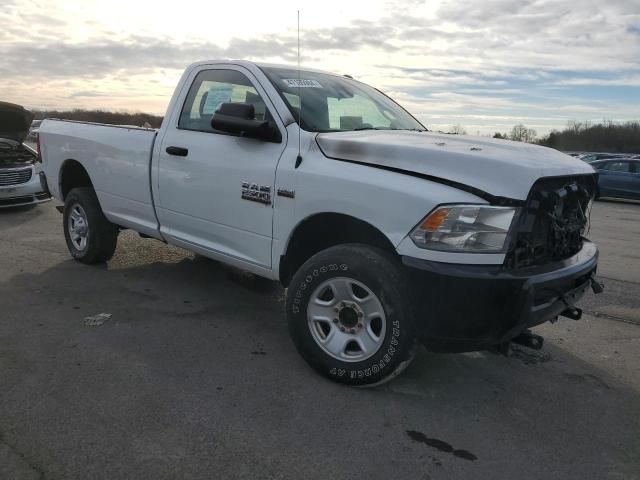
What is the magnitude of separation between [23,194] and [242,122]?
730 centimetres

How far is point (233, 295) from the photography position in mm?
5258

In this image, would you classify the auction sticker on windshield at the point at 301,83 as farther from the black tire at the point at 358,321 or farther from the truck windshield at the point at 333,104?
the black tire at the point at 358,321

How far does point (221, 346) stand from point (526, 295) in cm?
217

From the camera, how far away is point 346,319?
344cm

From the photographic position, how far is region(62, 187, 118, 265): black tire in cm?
577

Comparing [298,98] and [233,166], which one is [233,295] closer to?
[233,166]

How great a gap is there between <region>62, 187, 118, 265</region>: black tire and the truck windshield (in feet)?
8.73

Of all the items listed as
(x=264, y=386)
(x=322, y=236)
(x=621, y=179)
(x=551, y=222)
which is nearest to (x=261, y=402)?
(x=264, y=386)

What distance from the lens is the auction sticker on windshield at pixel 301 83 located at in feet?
13.6

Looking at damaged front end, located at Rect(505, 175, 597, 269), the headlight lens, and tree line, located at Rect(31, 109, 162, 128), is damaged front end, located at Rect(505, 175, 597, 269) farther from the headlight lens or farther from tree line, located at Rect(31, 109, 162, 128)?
tree line, located at Rect(31, 109, 162, 128)

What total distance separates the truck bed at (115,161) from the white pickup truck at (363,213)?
7cm

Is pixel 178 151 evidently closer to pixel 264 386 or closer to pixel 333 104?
pixel 333 104

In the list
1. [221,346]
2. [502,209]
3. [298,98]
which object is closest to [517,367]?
[502,209]

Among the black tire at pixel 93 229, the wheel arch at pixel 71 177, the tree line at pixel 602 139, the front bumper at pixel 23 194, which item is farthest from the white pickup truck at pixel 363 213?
the tree line at pixel 602 139
